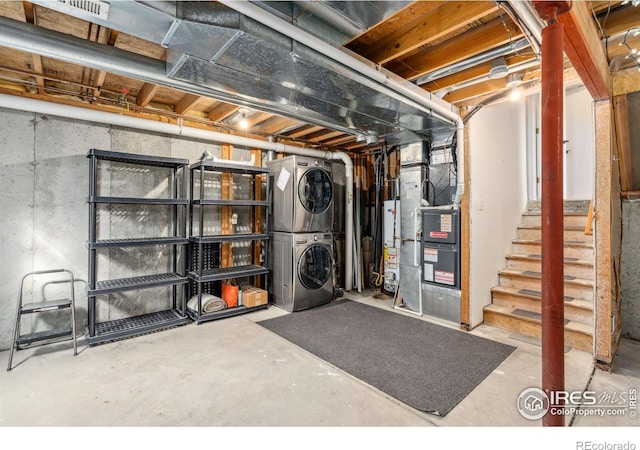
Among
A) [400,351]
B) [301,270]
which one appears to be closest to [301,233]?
[301,270]

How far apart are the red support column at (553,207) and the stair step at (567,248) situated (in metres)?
2.77

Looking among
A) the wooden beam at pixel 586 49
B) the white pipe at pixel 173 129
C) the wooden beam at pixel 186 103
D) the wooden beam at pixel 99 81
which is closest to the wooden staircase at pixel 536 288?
the wooden beam at pixel 586 49

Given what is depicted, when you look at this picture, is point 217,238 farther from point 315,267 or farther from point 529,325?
point 529,325

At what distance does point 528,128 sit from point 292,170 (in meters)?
4.12

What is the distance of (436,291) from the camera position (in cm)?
380

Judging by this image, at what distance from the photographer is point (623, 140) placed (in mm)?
3416

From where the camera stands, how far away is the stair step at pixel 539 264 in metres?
3.45

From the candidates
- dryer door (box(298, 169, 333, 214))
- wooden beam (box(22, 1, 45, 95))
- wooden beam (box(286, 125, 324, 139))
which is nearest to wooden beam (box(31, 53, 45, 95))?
wooden beam (box(22, 1, 45, 95))

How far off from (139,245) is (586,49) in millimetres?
4011

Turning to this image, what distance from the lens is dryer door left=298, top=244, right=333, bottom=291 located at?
13.6ft

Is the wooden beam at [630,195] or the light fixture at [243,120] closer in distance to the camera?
the wooden beam at [630,195]

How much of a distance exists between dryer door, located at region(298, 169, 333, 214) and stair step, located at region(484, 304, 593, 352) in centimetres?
247

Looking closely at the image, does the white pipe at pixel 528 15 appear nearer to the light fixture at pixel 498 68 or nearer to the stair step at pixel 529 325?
the light fixture at pixel 498 68

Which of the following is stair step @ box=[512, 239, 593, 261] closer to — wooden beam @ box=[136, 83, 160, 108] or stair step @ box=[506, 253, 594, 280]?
stair step @ box=[506, 253, 594, 280]
